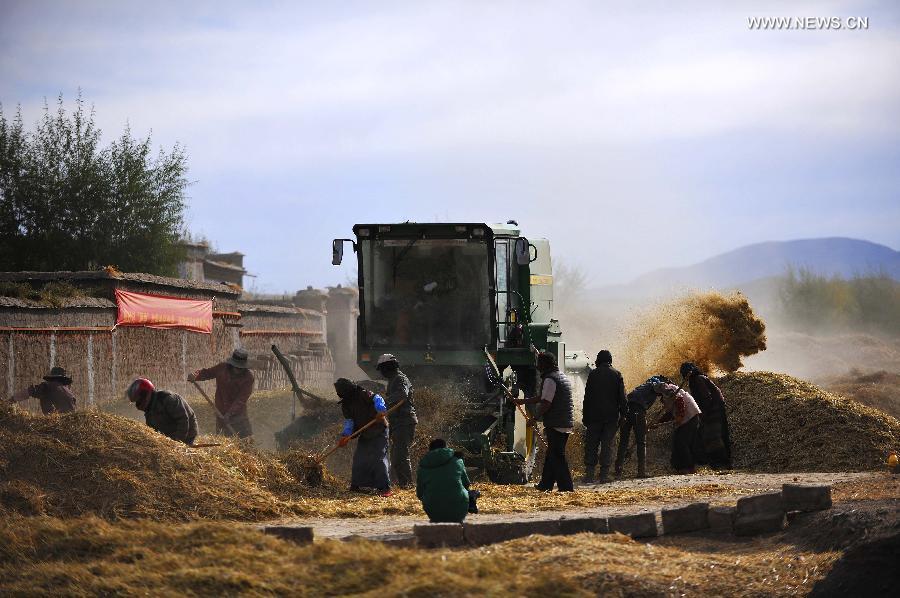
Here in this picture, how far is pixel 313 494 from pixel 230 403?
15.4 feet

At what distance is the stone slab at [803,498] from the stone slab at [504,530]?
2268mm

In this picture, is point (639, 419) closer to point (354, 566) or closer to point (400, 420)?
point (400, 420)

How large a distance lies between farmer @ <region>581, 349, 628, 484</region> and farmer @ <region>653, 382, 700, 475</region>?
111 cm

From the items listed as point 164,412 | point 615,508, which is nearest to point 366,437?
point 164,412

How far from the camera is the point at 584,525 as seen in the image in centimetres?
1069

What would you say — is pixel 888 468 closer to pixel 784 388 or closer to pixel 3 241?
pixel 784 388

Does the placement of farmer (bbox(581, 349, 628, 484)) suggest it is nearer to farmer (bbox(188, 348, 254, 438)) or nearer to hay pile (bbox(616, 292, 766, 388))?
farmer (bbox(188, 348, 254, 438))

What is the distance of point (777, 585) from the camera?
905 centimetres

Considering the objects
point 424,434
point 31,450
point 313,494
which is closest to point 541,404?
point 424,434

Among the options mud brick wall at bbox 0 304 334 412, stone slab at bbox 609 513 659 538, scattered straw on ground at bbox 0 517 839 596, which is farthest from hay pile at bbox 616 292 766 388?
scattered straw on ground at bbox 0 517 839 596

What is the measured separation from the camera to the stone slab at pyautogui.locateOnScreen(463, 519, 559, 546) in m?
10.2

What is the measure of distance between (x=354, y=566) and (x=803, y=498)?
482 centimetres

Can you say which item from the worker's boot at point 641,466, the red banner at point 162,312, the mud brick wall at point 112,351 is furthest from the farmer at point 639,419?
the red banner at point 162,312

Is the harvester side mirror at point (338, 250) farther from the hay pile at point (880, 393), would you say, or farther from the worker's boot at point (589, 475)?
the hay pile at point (880, 393)
